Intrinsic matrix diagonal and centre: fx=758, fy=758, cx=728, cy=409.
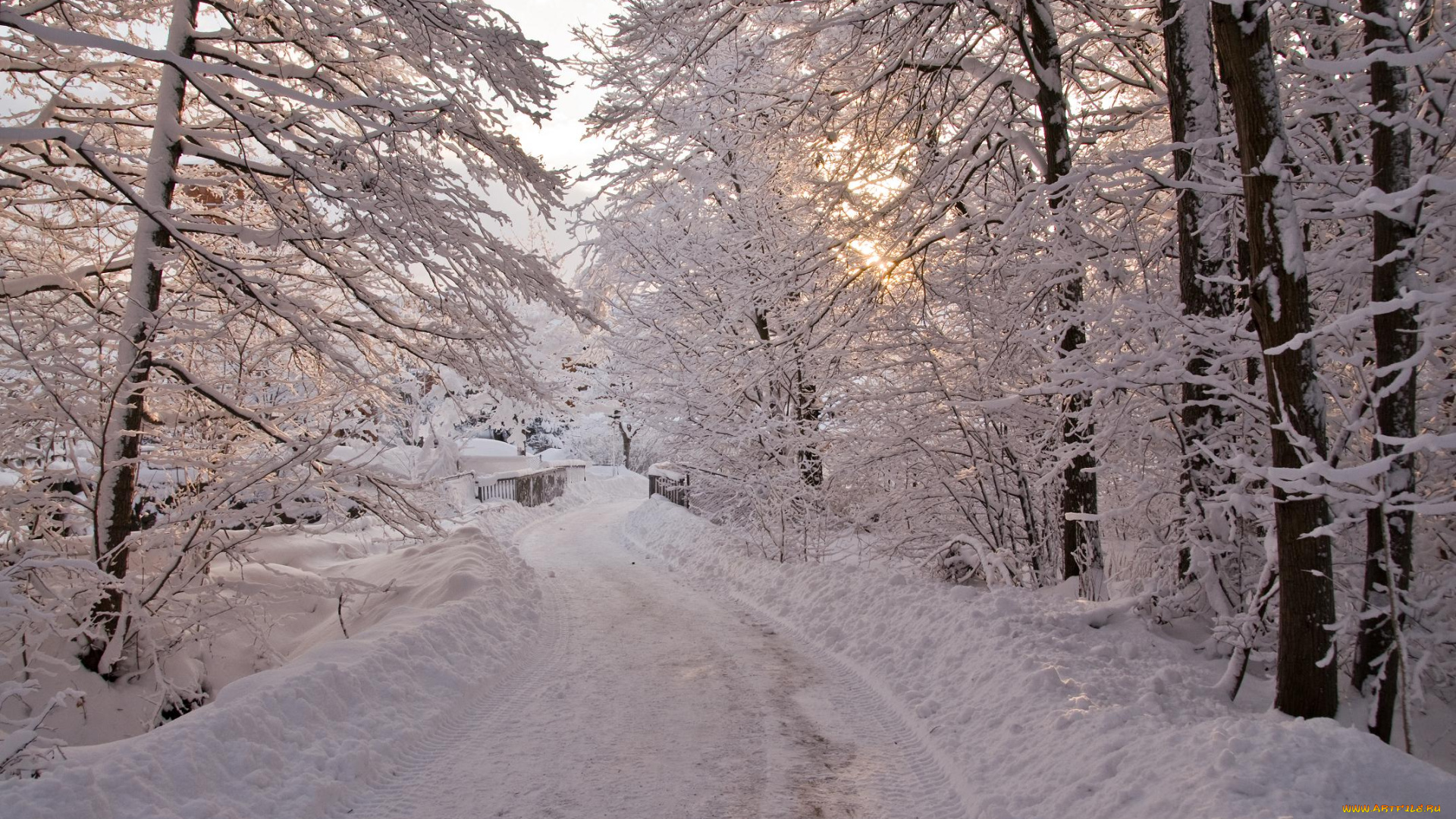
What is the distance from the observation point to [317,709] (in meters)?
5.16

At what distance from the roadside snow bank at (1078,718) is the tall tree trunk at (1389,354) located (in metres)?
0.74

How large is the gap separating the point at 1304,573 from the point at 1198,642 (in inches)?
100

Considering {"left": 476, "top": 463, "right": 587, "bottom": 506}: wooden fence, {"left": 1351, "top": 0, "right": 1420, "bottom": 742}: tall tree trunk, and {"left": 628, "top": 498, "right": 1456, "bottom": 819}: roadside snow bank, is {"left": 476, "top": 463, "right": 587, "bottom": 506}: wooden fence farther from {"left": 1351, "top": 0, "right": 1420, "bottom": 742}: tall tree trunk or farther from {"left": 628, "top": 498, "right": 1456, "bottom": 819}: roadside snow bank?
{"left": 1351, "top": 0, "right": 1420, "bottom": 742}: tall tree trunk

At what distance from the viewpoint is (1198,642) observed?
6.50m

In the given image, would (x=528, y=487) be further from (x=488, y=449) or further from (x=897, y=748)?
(x=897, y=748)

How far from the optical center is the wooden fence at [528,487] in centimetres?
2348

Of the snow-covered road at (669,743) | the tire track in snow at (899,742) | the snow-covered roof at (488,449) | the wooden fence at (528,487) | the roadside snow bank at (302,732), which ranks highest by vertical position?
the snow-covered roof at (488,449)

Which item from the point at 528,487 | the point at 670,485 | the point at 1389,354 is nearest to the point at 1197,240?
the point at 1389,354

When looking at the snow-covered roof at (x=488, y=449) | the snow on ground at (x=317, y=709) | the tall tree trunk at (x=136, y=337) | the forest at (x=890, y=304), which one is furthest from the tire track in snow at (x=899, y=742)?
the snow-covered roof at (x=488, y=449)

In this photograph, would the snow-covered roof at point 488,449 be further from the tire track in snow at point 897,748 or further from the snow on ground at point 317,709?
the tire track in snow at point 897,748

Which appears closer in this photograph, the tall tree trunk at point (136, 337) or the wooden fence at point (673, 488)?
the tall tree trunk at point (136, 337)

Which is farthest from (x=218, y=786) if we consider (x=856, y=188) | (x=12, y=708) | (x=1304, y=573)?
(x=856, y=188)

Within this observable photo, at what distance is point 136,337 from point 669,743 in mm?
5630

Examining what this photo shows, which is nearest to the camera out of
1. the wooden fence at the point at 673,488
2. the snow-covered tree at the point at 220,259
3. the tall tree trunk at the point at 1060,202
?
Result: the snow-covered tree at the point at 220,259
